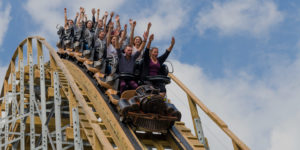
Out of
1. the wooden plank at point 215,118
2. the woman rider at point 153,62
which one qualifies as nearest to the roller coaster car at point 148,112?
the wooden plank at point 215,118

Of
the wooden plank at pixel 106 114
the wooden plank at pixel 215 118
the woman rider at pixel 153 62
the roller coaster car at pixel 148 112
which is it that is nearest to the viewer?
the wooden plank at pixel 215 118

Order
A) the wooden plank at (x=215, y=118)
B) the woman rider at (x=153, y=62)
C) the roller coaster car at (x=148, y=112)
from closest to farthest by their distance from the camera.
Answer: the wooden plank at (x=215, y=118), the roller coaster car at (x=148, y=112), the woman rider at (x=153, y=62)

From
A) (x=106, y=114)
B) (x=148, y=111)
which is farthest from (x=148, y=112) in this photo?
(x=106, y=114)

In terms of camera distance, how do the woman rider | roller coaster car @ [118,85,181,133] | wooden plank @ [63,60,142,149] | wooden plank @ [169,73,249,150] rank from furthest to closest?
the woman rider, roller coaster car @ [118,85,181,133], wooden plank @ [63,60,142,149], wooden plank @ [169,73,249,150]

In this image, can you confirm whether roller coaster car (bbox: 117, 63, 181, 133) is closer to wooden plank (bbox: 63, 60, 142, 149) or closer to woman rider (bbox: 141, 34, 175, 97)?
wooden plank (bbox: 63, 60, 142, 149)

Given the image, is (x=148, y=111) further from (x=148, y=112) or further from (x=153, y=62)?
(x=153, y=62)

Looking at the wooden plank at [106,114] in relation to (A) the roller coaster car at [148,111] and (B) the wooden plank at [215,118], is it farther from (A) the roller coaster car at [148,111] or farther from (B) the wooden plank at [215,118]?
(B) the wooden plank at [215,118]

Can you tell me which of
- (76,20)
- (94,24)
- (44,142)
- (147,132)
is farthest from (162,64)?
(76,20)

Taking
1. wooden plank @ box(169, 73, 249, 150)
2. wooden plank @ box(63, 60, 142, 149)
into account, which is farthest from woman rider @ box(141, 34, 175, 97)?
wooden plank @ box(63, 60, 142, 149)

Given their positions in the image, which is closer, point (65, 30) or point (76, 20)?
point (65, 30)

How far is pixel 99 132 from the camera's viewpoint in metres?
4.44

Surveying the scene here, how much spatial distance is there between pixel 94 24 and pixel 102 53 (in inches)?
167

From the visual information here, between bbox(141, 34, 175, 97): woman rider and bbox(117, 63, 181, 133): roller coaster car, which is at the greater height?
bbox(141, 34, 175, 97): woman rider

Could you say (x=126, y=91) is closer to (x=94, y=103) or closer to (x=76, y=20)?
(x=94, y=103)
